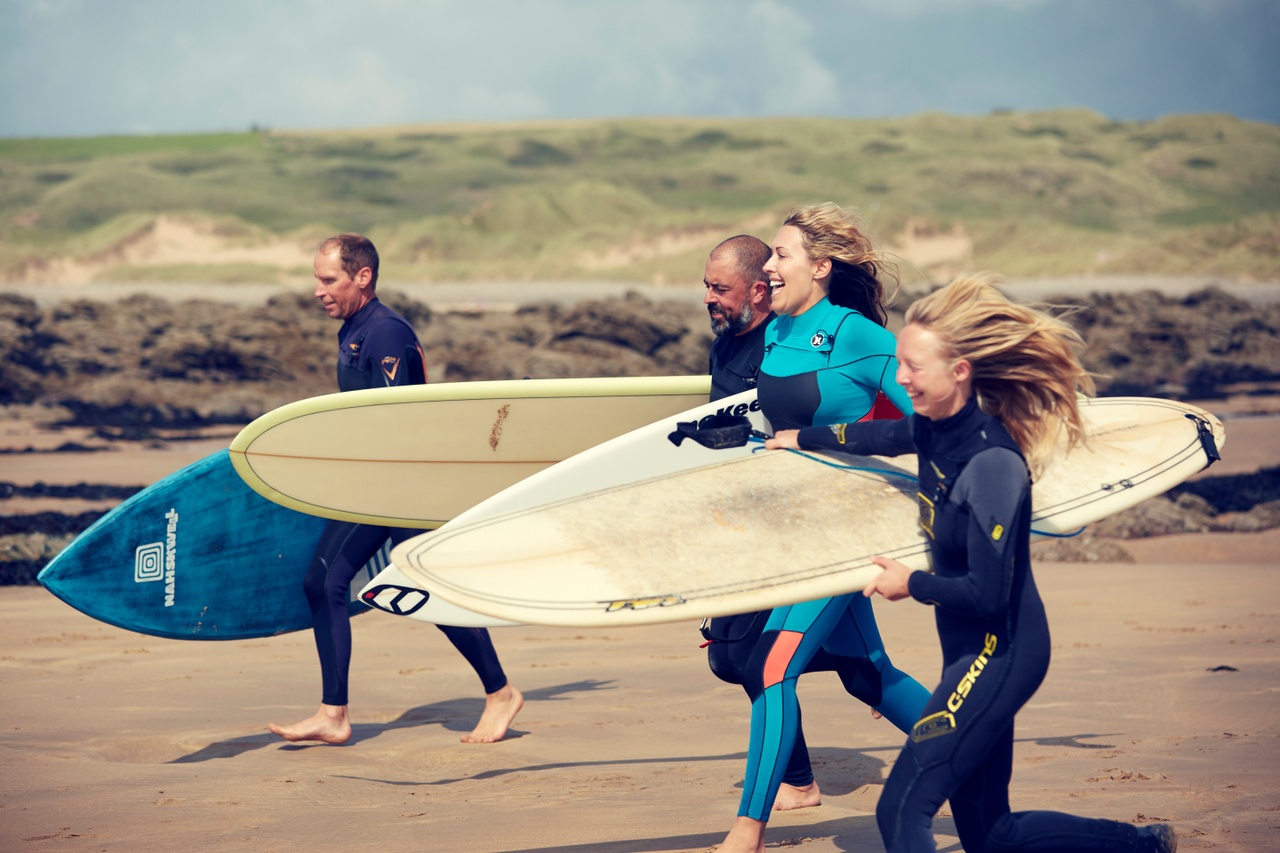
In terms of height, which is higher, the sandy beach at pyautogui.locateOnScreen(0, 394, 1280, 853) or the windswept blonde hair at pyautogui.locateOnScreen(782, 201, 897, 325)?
the windswept blonde hair at pyautogui.locateOnScreen(782, 201, 897, 325)

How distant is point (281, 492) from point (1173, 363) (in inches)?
771

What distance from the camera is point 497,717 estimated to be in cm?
494

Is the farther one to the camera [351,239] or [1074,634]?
[1074,634]

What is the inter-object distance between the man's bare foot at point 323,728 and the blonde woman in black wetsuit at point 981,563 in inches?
98.8

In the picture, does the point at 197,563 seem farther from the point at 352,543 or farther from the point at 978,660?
the point at 978,660

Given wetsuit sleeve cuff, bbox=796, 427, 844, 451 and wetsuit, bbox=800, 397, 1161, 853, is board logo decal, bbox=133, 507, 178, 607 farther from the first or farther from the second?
wetsuit, bbox=800, 397, 1161, 853

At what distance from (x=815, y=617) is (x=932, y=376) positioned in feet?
2.95

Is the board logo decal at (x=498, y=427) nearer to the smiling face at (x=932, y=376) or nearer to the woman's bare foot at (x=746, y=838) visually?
the woman's bare foot at (x=746, y=838)

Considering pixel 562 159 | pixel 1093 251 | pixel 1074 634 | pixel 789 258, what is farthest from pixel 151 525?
pixel 562 159

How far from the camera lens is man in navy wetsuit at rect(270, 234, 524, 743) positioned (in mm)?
4750

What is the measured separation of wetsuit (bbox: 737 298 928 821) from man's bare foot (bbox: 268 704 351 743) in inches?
72.0

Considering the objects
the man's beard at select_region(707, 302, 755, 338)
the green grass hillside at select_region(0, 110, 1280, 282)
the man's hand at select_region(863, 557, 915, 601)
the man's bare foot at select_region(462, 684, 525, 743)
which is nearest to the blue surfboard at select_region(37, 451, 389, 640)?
the man's bare foot at select_region(462, 684, 525, 743)

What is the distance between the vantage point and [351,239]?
492cm

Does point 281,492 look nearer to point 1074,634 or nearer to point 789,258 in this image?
point 789,258
